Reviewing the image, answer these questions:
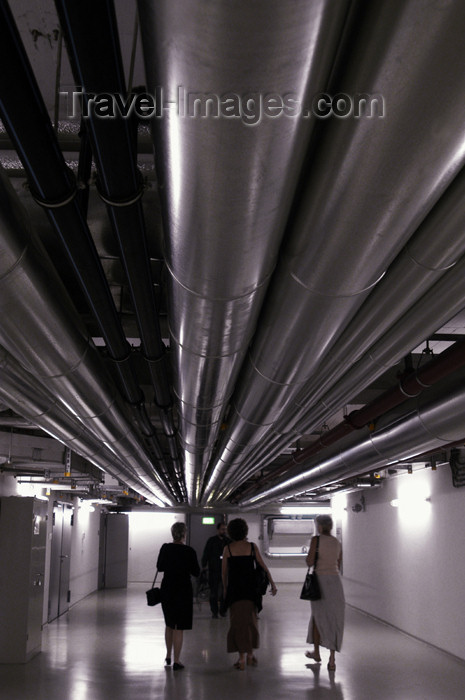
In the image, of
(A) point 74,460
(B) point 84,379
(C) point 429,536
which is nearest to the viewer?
(B) point 84,379

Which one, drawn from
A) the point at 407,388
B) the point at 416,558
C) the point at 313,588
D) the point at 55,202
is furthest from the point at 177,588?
the point at 55,202

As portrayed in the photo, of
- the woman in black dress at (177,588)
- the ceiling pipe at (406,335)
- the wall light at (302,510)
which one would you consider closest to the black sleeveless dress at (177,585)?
the woman in black dress at (177,588)

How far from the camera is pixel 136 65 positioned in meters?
2.14

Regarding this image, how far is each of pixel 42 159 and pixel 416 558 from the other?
9.21 meters

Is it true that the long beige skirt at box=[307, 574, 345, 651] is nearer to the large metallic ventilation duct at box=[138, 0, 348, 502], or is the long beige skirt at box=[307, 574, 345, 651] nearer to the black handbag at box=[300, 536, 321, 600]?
the black handbag at box=[300, 536, 321, 600]

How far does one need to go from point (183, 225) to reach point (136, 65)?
1.11m

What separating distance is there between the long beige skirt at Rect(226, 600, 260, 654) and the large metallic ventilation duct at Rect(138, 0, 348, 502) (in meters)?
4.58

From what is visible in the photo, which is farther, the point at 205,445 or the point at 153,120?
the point at 205,445

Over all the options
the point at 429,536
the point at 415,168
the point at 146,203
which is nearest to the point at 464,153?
the point at 415,168

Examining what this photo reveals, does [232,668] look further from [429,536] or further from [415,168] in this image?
[415,168]

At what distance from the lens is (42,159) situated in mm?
1365

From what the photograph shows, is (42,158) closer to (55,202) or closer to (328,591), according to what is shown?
(55,202)

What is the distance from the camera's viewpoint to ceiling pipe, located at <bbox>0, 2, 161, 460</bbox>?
43.8 inches

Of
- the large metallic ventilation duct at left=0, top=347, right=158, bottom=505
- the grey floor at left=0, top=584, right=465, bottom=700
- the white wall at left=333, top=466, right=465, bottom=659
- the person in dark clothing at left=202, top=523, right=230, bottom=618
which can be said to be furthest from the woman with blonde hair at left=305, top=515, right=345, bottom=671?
the person in dark clothing at left=202, top=523, right=230, bottom=618
